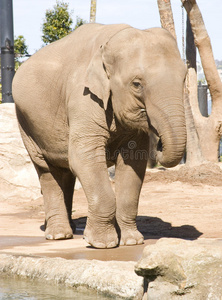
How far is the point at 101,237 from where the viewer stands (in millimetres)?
7508

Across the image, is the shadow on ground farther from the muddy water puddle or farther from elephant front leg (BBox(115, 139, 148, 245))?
the muddy water puddle

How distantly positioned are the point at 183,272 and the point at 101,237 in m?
2.68

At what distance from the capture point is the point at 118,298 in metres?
5.43

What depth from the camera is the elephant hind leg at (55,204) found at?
8641 mm

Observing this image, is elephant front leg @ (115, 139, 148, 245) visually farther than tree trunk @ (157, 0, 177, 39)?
No

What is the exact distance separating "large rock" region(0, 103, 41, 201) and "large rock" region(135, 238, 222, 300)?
858 centimetres

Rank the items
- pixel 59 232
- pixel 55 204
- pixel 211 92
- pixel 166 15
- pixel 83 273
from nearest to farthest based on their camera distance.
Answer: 1. pixel 83 273
2. pixel 59 232
3. pixel 55 204
4. pixel 166 15
5. pixel 211 92

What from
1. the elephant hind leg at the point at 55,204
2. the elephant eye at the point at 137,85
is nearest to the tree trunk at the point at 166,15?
the elephant hind leg at the point at 55,204

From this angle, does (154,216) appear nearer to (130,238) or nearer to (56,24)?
(130,238)

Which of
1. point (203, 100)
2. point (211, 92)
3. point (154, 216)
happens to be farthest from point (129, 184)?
point (203, 100)

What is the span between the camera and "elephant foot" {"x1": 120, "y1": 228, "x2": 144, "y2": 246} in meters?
7.84

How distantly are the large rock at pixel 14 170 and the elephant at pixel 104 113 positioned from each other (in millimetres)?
4510

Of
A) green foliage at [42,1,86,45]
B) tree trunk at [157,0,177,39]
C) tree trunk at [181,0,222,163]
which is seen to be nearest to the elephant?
tree trunk at [157,0,177,39]

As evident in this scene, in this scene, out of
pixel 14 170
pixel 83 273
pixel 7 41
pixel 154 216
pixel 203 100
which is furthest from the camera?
pixel 203 100
